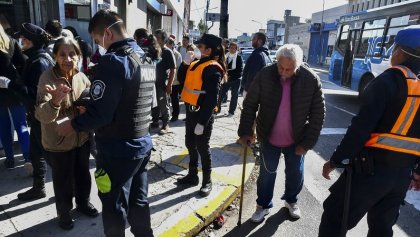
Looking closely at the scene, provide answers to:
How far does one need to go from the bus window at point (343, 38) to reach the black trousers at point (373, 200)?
10.9 metres

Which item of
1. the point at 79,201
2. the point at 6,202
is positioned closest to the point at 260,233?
the point at 79,201

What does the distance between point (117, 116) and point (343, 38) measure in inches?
476

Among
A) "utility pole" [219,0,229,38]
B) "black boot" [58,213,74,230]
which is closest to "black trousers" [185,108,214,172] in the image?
"black boot" [58,213,74,230]

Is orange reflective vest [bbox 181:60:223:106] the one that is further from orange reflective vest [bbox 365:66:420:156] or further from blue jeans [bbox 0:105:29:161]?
blue jeans [bbox 0:105:29:161]

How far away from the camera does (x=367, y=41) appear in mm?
10516

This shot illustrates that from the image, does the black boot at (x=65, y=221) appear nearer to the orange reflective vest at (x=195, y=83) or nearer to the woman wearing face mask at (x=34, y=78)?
the woman wearing face mask at (x=34, y=78)

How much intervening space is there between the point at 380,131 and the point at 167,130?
4298mm

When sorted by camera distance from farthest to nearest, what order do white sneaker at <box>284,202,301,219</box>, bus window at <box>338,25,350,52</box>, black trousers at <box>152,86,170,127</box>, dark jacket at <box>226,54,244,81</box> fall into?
bus window at <box>338,25,350,52</box>, dark jacket at <box>226,54,244,81</box>, black trousers at <box>152,86,170,127</box>, white sneaker at <box>284,202,301,219</box>

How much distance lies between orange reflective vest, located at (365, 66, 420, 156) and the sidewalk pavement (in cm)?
186

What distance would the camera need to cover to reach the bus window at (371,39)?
386 inches

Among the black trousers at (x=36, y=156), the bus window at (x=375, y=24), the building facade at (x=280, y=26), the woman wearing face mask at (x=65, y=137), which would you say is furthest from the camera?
the building facade at (x=280, y=26)

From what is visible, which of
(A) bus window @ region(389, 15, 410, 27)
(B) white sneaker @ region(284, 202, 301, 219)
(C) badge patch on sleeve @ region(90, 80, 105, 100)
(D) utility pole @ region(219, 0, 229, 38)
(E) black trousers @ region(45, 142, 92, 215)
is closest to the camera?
(C) badge patch on sleeve @ region(90, 80, 105, 100)

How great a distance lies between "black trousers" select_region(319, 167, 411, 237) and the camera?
7.12 feet

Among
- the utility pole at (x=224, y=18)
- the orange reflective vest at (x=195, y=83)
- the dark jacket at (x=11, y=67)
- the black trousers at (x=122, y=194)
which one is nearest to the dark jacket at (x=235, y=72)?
the utility pole at (x=224, y=18)
